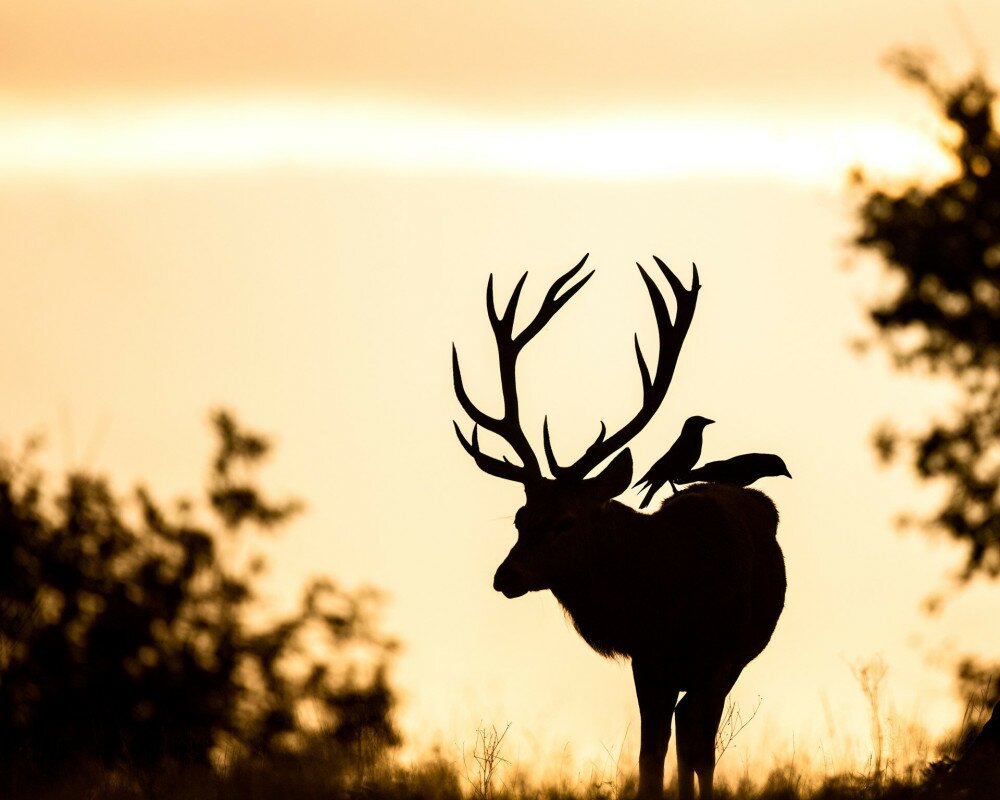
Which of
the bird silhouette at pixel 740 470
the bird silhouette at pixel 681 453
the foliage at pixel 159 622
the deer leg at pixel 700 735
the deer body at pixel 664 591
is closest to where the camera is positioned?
the deer leg at pixel 700 735

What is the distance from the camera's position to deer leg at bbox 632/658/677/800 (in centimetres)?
888

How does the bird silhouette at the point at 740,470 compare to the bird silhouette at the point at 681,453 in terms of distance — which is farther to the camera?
the bird silhouette at the point at 740,470

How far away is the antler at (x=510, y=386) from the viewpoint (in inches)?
376

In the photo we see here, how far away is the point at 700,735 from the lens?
9062 millimetres

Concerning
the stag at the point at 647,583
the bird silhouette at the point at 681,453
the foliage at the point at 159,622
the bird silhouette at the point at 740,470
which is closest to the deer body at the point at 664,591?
the stag at the point at 647,583

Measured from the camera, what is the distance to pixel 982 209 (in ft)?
74.4

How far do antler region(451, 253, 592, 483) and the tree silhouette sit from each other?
1245cm

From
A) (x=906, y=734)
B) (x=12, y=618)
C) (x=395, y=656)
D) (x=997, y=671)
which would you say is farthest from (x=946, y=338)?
(x=906, y=734)

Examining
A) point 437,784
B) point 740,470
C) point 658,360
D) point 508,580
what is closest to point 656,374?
point 658,360

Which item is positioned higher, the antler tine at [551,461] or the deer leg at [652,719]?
the antler tine at [551,461]

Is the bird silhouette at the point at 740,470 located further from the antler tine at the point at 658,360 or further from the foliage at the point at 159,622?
the foliage at the point at 159,622

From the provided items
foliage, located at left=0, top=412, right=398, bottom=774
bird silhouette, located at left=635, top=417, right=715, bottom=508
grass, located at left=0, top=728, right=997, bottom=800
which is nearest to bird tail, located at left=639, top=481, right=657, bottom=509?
bird silhouette, located at left=635, top=417, right=715, bottom=508

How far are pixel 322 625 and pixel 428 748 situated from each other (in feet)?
44.6

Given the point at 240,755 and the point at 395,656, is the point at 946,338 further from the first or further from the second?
the point at 240,755
